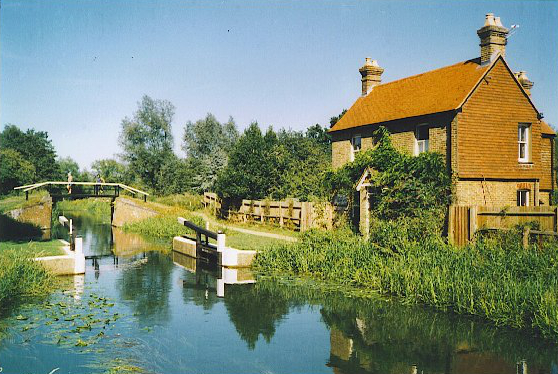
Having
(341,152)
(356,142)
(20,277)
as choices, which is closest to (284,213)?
(341,152)

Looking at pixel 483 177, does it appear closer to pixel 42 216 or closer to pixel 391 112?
pixel 391 112

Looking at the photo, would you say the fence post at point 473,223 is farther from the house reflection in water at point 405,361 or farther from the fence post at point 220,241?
the fence post at point 220,241

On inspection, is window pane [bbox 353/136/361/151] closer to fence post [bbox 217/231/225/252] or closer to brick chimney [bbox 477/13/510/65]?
brick chimney [bbox 477/13/510/65]

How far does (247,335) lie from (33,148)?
66.8m

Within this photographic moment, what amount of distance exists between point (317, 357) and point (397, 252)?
7.01m

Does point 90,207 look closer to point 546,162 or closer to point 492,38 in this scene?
point 546,162

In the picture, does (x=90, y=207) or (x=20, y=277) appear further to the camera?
(x=90, y=207)

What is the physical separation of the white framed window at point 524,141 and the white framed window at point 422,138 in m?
Result: 4.04

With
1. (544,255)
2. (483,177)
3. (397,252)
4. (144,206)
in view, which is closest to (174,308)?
(397,252)

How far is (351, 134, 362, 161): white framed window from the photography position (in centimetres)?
2490

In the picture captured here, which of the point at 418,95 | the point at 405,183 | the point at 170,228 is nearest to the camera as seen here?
the point at 405,183

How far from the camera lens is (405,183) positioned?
19.5 metres

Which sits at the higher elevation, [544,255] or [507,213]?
[507,213]

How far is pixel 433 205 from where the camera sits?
18938 millimetres
